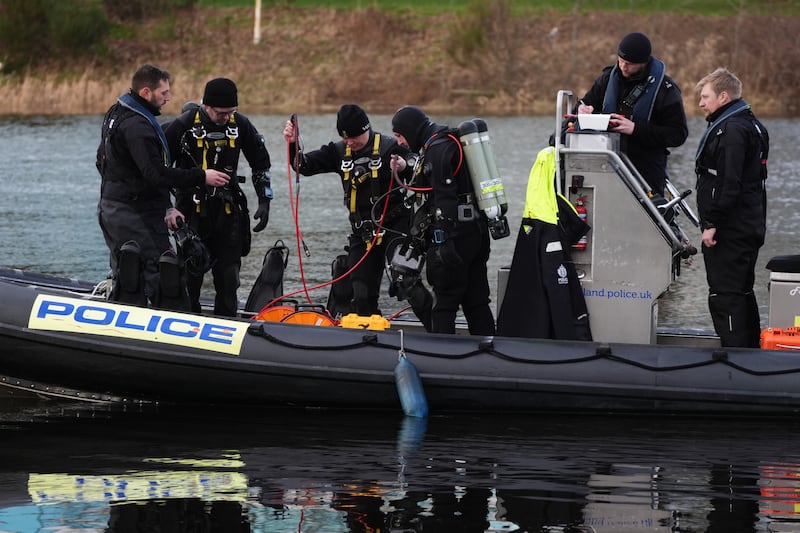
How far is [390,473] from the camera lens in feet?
17.9

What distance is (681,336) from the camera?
6973 millimetres

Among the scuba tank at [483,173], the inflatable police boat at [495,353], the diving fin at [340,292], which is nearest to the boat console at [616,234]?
the inflatable police boat at [495,353]

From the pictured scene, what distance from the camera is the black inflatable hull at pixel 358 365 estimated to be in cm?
619

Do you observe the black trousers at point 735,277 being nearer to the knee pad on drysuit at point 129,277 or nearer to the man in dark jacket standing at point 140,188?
the man in dark jacket standing at point 140,188

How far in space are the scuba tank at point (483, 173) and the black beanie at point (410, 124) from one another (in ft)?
0.89

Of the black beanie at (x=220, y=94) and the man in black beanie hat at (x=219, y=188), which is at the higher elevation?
the black beanie at (x=220, y=94)

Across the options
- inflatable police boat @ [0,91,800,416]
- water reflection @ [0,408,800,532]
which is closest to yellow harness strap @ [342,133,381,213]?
inflatable police boat @ [0,91,800,416]

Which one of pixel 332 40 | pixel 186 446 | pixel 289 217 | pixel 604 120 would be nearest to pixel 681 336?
pixel 604 120

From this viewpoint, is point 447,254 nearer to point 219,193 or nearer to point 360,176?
point 360,176

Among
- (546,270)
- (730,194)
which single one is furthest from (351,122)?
(730,194)

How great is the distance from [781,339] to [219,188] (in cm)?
298

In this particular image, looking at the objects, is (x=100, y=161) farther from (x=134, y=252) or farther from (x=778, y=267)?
(x=778, y=267)

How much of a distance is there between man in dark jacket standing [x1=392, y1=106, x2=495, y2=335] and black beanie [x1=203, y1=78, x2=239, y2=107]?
916 mm

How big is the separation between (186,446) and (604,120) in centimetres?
246
